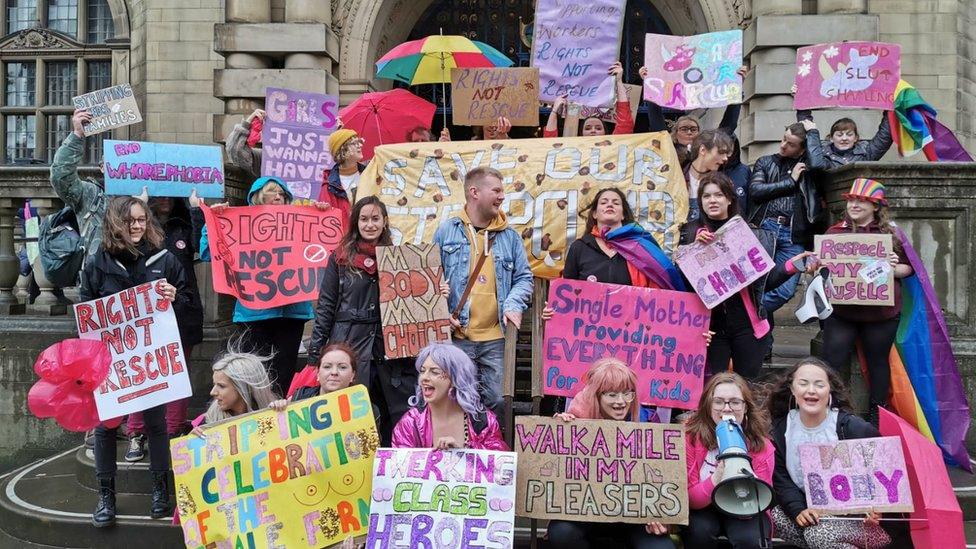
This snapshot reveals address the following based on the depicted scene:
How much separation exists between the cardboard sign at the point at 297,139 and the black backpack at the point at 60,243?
1.74 meters

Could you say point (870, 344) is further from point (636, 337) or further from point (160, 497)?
point (160, 497)

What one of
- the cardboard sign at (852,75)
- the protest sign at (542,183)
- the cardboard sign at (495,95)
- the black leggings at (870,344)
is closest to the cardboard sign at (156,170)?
the protest sign at (542,183)

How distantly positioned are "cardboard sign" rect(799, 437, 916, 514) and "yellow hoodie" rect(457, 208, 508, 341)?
1834 mm

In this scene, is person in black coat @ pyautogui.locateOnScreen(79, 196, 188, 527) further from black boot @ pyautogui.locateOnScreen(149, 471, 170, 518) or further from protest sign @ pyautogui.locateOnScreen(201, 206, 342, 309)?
protest sign @ pyautogui.locateOnScreen(201, 206, 342, 309)

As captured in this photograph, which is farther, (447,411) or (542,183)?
(542,183)

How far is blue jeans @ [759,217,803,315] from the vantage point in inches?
200

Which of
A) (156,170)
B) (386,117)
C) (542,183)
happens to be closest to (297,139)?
(386,117)

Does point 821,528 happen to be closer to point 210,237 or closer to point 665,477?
point 665,477

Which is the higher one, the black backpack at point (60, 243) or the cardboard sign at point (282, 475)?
the black backpack at point (60, 243)

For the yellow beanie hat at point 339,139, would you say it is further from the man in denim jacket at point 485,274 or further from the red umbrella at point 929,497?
the red umbrella at point 929,497

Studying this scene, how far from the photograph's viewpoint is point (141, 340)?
16.0 feet

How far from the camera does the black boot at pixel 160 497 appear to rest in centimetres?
483

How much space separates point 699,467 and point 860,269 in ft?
6.60

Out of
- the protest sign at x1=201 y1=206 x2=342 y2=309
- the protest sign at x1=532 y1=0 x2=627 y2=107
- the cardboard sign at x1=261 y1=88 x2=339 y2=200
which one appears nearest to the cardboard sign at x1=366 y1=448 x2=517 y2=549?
the protest sign at x1=201 y1=206 x2=342 y2=309
